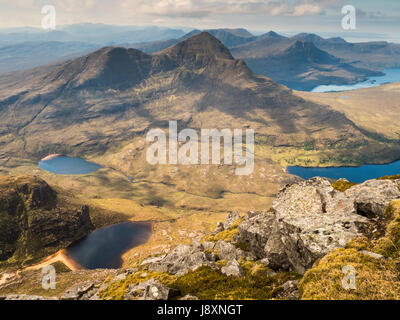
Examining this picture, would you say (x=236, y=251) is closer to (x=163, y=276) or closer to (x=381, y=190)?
(x=163, y=276)

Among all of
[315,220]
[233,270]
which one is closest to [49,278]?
[233,270]

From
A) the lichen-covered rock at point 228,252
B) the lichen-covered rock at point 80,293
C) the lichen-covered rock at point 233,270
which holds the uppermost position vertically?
the lichen-covered rock at point 233,270

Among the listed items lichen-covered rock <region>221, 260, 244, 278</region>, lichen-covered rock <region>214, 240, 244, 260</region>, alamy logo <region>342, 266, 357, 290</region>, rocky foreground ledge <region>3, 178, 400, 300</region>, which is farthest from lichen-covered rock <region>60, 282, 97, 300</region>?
alamy logo <region>342, 266, 357, 290</region>

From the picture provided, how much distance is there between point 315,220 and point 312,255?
17.3 feet

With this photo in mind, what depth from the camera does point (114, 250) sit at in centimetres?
18612

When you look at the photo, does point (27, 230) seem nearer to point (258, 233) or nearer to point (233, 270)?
point (258, 233)

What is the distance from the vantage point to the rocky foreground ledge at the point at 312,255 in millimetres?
21844

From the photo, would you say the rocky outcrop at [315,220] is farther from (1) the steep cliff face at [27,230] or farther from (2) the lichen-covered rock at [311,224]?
(1) the steep cliff face at [27,230]

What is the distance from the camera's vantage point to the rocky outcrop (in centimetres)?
2814

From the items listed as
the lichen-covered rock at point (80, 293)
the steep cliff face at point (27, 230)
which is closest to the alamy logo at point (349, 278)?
the lichen-covered rock at point (80, 293)

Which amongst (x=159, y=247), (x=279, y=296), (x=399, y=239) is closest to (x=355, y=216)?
(x=399, y=239)

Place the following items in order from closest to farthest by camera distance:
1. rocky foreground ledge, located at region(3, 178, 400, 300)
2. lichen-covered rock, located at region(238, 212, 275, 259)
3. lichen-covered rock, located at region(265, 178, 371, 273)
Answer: rocky foreground ledge, located at region(3, 178, 400, 300) < lichen-covered rock, located at region(265, 178, 371, 273) < lichen-covered rock, located at region(238, 212, 275, 259)

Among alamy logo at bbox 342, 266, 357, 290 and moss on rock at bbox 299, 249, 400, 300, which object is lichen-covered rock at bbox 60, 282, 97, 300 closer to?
moss on rock at bbox 299, 249, 400, 300

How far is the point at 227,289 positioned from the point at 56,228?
20792cm
